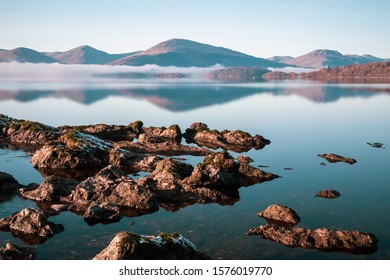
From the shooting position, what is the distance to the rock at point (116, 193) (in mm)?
30875

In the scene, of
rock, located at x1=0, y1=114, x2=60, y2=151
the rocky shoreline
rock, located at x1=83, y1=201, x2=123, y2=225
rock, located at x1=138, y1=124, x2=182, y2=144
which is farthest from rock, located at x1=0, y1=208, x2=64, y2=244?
rock, located at x1=138, y1=124, x2=182, y2=144

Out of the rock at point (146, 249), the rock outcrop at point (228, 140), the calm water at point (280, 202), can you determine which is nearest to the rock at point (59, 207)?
the calm water at point (280, 202)

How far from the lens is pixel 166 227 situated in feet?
89.1

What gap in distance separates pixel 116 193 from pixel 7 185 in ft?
36.0

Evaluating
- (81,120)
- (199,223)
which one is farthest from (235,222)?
(81,120)

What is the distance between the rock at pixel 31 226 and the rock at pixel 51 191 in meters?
5.71

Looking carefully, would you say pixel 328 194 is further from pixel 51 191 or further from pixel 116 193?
pixel 51 191

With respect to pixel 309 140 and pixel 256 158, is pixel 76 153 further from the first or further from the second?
pixel 309 140

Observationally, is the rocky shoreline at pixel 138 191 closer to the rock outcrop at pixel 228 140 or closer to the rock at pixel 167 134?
the rock outcrop at pixel 228 140

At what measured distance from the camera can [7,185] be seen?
34750 millimetres

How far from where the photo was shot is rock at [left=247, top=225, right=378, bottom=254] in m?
23.4

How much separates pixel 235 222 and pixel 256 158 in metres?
23.9

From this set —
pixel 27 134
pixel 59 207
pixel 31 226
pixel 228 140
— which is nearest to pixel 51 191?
pixel 59 207

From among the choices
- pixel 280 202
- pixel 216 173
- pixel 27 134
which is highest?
pixel 216 173
